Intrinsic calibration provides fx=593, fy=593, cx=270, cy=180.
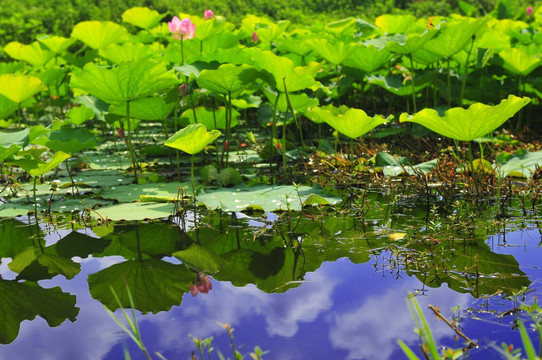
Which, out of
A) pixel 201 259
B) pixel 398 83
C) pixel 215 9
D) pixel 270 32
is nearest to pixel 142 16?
pixel 270 32

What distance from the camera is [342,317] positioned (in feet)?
4.57

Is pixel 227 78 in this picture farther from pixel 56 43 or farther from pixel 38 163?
pixel 56 43

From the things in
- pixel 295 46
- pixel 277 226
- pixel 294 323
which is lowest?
pixel 277 226

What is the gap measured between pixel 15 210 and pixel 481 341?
77.9 inches

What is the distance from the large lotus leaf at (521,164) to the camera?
2.76m

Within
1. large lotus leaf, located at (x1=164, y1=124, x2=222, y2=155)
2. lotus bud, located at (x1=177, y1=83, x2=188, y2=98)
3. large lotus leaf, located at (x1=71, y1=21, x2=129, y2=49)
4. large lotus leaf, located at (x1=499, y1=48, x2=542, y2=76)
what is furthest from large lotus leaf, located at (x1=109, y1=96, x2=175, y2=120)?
large lotus leaf, located at (x1=499, y1=48, x2=542, y2=76)

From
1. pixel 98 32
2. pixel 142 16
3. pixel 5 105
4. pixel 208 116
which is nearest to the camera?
pixel 5 105

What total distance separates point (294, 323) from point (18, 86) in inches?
92.3

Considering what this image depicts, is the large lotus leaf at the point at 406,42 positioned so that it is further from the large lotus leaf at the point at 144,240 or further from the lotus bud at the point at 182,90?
the large lotus leaf at the point at 144,240

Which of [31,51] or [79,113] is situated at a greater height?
[31,51]

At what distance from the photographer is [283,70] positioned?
2.80m

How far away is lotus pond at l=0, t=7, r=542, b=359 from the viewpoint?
4.32ft

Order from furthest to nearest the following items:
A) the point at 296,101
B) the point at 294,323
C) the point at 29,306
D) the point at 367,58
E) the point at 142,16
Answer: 1. the point at 142,16
2. the point at 367,58
3. the point at 296,101
4. the point at 29,306
5. the point at 294,323

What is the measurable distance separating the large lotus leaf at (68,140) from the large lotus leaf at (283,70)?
2.86 feet
